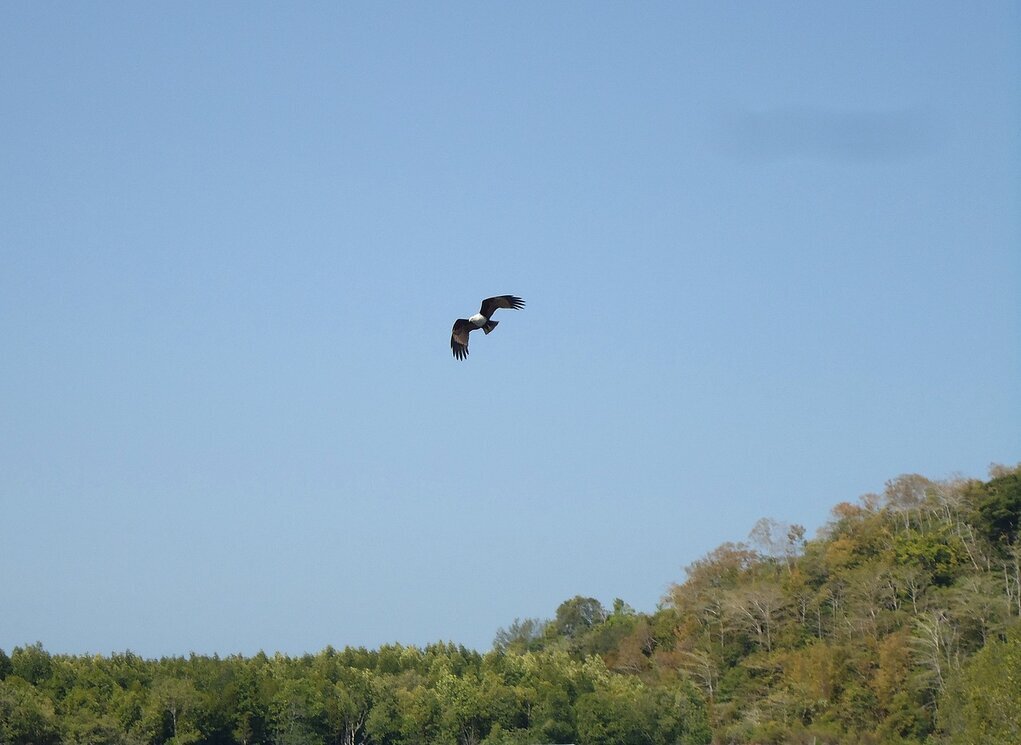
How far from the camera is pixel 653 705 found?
8381 cm

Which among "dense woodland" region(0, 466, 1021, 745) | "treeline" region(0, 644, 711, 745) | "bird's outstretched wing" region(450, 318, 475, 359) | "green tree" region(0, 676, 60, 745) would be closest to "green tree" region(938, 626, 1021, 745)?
"dense woodland" region(0, 466, 1021, 745)

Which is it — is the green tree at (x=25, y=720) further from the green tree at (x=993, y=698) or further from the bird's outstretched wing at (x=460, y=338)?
the bird's outstretched wing at (x=460, y=338)

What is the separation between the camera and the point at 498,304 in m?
26.6

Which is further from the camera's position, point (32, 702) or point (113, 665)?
point (113, 665)

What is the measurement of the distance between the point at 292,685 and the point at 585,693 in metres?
16.5

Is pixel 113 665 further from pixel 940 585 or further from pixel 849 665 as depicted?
pixel 940 585

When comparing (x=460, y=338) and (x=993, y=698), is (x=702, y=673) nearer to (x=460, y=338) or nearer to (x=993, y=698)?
(x=993, y=698)

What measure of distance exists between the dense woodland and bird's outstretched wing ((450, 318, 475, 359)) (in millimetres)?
46008

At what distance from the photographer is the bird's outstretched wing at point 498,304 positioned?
1038 inches

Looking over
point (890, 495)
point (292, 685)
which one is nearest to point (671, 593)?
point (890, 495)

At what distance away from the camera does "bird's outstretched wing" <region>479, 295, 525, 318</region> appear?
86.5 ft

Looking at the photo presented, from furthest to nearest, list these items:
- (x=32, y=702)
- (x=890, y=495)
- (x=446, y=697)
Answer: (x=890, y=495)
(x=446, y=697)
(x=32, y=702)

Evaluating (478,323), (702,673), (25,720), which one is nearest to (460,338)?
(478,323)

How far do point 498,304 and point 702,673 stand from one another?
66128 millimetres
